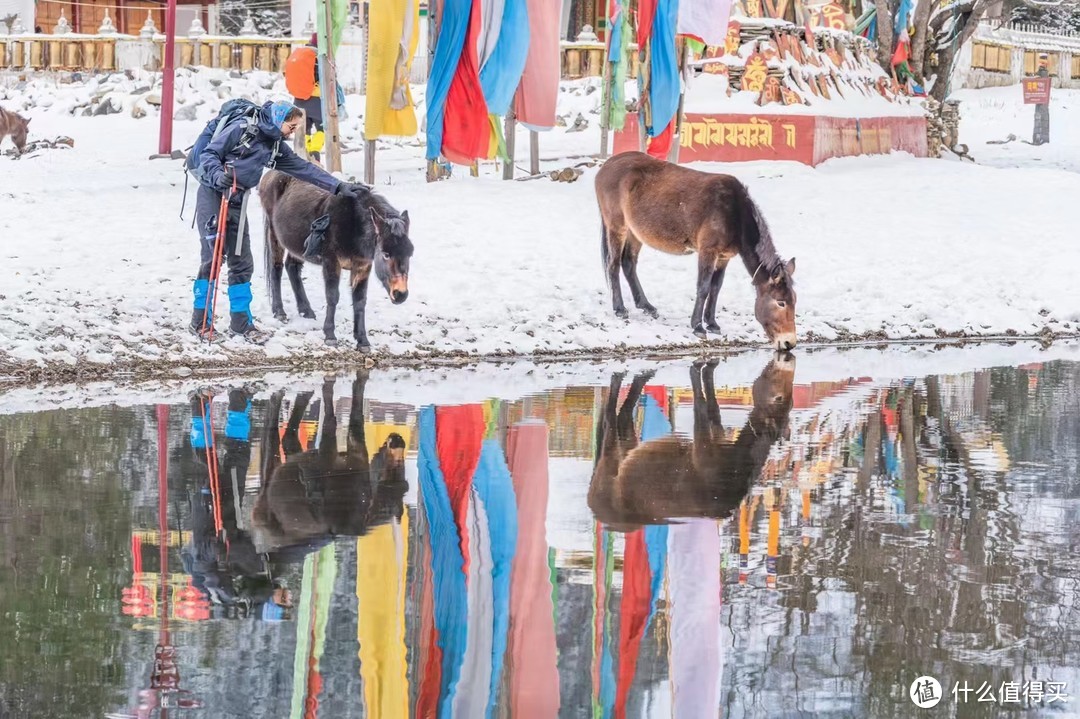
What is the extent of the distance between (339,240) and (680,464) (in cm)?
488

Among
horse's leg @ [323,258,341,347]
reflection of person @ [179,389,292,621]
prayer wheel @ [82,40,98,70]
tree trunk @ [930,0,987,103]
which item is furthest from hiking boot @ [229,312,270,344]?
prayer wheel @ [82,40,98,70]

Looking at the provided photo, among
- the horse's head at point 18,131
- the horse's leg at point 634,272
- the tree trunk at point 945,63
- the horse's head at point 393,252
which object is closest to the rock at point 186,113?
the horse's head at point 18,131

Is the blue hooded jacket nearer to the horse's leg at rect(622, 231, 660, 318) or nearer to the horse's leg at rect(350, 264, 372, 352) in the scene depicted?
the horse's leg at rect(350, 264, 372, 352)

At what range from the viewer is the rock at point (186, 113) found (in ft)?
105

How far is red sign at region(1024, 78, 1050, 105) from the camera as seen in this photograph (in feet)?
115

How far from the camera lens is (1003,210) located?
2170 cm

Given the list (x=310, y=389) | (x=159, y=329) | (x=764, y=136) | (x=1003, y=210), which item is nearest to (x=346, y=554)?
(x=310, y=389)

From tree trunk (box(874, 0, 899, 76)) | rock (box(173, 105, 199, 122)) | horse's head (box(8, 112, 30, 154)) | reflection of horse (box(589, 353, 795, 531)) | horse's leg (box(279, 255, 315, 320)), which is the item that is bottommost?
reflection of horse (box(589, 353, 795, 531))

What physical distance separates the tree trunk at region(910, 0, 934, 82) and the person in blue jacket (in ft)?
62.7

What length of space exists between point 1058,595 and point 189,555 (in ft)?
10.7

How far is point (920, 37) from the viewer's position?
99.8 ft

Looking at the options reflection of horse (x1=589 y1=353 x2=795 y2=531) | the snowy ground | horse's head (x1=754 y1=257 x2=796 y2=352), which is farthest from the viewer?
horse's head (x1=754 y1=257 x2=796 y2=352)

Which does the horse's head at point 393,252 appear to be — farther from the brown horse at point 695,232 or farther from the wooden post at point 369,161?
the wooden post at point 369,161

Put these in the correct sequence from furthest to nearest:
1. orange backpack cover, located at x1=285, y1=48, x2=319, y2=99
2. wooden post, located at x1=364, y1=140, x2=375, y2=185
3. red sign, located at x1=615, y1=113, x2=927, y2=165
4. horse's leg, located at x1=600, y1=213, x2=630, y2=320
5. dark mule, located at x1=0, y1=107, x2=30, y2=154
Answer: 1. dark mule, located at x1=0, y1=107, x2=30, y2=154
2. red sign, located at x1=615, y1=113, x2=927, y2=165
3. orange backpack cover, located at x1=285, y1=48, x2=319, y2=99
4. wooden post, located at x1=364, y1=140, x2=375, y2=185
5. horse's leg, located at x1=600, y1=213, x2=630, y2=320
